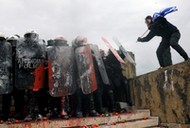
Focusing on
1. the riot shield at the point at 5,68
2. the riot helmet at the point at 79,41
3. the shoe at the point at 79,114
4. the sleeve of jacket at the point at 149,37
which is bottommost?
the shoe at the point at 79,114

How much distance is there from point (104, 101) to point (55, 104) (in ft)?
4.72

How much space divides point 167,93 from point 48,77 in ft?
8.93

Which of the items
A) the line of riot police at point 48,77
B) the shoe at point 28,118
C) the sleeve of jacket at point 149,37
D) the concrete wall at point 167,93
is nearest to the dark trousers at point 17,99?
the line of riot police at point 48,77

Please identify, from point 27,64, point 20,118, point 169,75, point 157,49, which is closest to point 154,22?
point 157,49

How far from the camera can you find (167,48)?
627 centimetres

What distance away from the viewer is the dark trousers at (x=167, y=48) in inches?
220

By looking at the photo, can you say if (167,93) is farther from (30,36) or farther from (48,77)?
(30,36)

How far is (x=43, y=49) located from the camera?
541 cm

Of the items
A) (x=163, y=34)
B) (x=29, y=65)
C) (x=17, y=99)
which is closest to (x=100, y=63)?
(x=29, y=65)

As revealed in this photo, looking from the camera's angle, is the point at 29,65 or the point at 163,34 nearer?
the point at 29,65

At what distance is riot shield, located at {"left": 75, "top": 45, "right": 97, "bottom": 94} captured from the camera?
5.31 metres

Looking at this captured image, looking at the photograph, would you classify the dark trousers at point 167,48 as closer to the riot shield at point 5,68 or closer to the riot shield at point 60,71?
the riot shield at point 60,71

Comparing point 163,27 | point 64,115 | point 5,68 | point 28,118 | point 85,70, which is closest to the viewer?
point 28,118

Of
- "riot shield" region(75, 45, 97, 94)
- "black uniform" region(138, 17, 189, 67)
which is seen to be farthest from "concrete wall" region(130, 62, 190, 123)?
"riot shield" region(75, 45, 97, 94)
